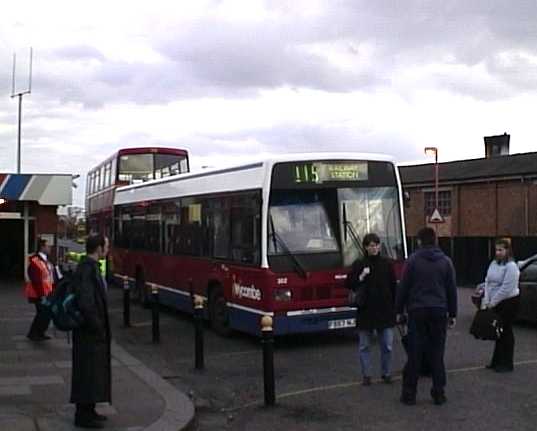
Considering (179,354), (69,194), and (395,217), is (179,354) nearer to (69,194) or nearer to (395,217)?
(395,217)

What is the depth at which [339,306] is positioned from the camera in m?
13.3

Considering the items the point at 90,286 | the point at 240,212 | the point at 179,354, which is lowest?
the point at 179,354

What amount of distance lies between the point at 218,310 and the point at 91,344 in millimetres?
7381

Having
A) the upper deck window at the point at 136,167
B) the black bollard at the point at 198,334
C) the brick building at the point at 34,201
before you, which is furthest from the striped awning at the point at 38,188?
the black bollard at the point at 198,334

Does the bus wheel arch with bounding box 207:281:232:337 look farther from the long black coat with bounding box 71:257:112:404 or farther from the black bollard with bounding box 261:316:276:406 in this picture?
the long black coat with bounding box 71:257:112:404

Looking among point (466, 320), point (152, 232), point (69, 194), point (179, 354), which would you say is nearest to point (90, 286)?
point (179, 354)

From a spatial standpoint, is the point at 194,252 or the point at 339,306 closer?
the point at 339,306

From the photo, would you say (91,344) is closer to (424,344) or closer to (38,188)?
(424,344)

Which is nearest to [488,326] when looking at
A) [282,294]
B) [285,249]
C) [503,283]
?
[503,283]

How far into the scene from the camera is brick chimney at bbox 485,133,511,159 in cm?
5837

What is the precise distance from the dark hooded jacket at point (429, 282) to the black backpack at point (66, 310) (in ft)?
11.3

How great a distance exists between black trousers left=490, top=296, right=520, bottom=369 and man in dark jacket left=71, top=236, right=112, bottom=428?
5130 mm

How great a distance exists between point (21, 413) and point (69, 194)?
18.6m

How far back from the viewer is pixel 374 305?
10148mm
